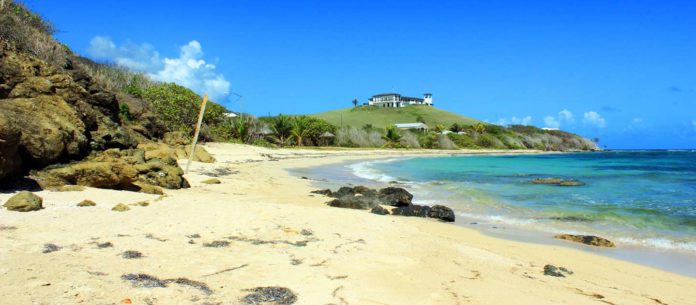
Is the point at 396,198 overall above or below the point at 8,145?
below

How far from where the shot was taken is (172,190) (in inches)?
425

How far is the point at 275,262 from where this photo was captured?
5.30 metres

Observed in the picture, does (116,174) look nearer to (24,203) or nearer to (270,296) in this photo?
(24,203)

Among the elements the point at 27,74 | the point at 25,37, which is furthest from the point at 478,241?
the point at 25,37

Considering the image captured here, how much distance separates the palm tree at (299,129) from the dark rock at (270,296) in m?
47.6

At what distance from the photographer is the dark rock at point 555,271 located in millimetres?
5770

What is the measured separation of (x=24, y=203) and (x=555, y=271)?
741cm

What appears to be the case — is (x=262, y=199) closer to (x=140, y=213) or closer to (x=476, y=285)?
(x=140, y=213)

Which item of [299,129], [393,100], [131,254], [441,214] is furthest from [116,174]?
[393,100]

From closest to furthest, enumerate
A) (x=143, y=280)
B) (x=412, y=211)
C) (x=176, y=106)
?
(x=143, y=280) → (x=412, y=211) → (x=176, y=106)

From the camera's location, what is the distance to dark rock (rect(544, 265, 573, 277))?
18.9ft

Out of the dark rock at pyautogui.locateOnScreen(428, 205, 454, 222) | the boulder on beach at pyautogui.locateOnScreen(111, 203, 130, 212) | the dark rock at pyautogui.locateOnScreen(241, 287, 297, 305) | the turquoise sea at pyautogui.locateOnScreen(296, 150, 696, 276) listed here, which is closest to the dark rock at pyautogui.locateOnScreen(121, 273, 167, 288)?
the dark rock at pyautogui.locateOnScreen(241, 287, 297, 305)

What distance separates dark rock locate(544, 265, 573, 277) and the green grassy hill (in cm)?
10139

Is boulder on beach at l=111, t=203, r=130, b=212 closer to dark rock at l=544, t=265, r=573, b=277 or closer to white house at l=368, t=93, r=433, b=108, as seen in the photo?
dark rock at l=544, t=265, r=573, b=277
